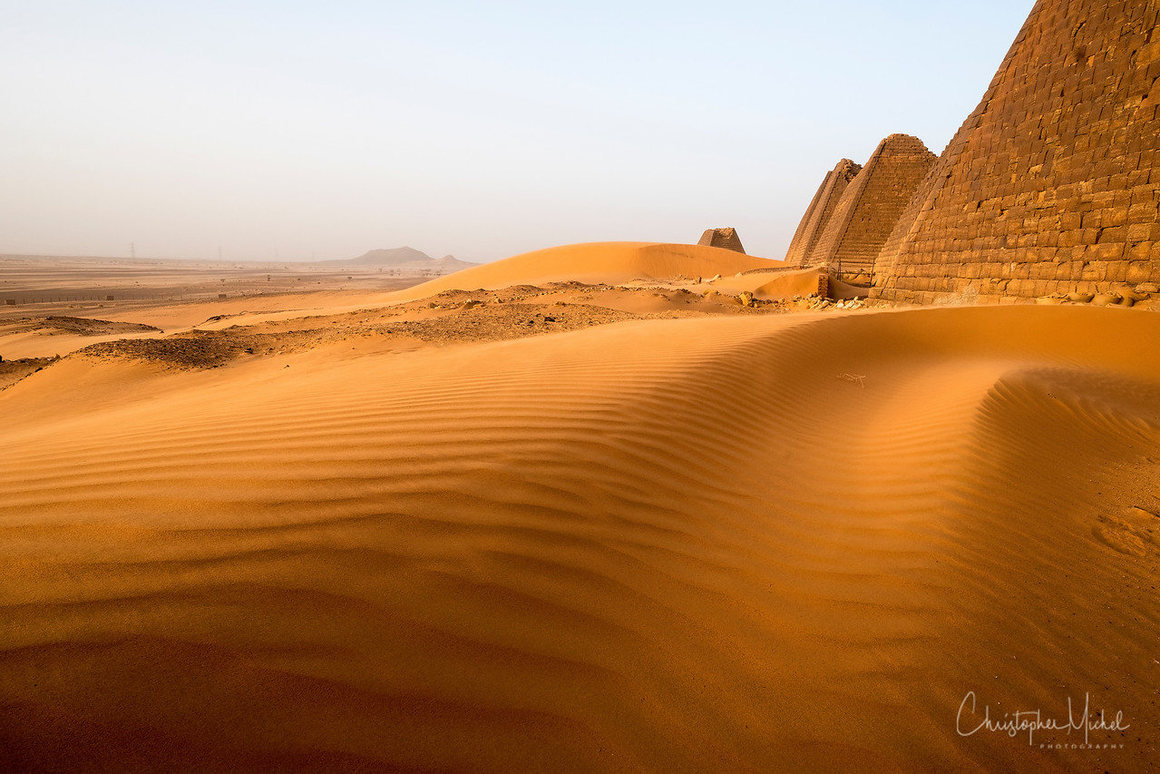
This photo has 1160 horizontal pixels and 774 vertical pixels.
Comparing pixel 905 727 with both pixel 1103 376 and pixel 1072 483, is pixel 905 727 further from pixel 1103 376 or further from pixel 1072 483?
pixel 1103 376

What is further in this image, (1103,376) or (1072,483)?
(1103,376)

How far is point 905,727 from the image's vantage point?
5.33 feet

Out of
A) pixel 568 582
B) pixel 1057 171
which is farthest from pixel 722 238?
pixel 568 582

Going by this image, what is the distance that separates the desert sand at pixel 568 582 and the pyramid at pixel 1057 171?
581cm

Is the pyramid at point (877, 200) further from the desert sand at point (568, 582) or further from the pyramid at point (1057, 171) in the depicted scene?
the desert sand at point (568, 582)

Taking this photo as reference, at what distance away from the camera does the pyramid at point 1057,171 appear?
8.03 meters

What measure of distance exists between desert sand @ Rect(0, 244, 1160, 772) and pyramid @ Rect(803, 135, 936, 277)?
19.9 metres

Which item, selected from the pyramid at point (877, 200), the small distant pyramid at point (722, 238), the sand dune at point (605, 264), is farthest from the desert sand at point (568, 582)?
the small distant pyramid at point (722, 238)

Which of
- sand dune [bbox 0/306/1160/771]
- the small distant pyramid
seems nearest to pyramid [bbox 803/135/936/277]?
the small distant pyramid

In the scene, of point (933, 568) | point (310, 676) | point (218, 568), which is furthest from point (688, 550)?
point (218, 568)

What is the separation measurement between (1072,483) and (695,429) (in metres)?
2.37

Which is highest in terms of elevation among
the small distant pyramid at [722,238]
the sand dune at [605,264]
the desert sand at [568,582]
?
the small distant pyramid at [722,238]

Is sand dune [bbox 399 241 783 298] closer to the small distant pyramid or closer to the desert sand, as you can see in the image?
the small distant pyramid

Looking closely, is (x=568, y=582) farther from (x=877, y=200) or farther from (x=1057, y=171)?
(x=877, y=200)
